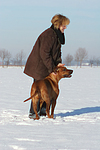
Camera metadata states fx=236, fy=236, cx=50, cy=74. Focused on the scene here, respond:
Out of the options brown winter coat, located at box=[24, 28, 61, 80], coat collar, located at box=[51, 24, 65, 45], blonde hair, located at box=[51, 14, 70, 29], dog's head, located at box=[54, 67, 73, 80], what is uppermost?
blonde hair, located at box=[51, 14, 70, 29]

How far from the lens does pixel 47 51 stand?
4.75 meters

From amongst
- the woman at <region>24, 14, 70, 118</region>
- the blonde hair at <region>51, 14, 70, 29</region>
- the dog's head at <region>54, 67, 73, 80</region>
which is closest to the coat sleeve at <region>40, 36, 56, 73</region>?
the woman at <region>24, 14, 70, 118</region>

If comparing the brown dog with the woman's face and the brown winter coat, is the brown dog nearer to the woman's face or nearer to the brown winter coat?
the brown winter coat

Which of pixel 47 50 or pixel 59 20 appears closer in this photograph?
pixel 47 50

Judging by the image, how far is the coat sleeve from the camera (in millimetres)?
4746

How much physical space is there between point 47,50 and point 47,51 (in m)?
0.02

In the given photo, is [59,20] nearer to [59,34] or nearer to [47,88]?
[59,34]

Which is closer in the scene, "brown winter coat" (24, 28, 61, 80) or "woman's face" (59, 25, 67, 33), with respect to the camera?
"brown winter coat" (24, 28, 61, 80)

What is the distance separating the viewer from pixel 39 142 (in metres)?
3.33

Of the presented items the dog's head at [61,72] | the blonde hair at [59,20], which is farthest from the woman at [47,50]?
the dog's head at [61,72]

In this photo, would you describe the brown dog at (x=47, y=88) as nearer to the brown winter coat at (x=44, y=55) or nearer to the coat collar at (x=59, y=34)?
the brown winter coat at (x=44, y=55)

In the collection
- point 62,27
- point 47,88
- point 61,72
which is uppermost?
point 62,27

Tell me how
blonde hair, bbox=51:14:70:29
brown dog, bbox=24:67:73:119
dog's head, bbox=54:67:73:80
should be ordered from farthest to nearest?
dog's head, bbox=54:67:73:80
blonde hair, bbox=51:14:70:29
brown dog, bbox=24:67:73:119

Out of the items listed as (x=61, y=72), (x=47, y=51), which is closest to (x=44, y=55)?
(x=47, y=51)
